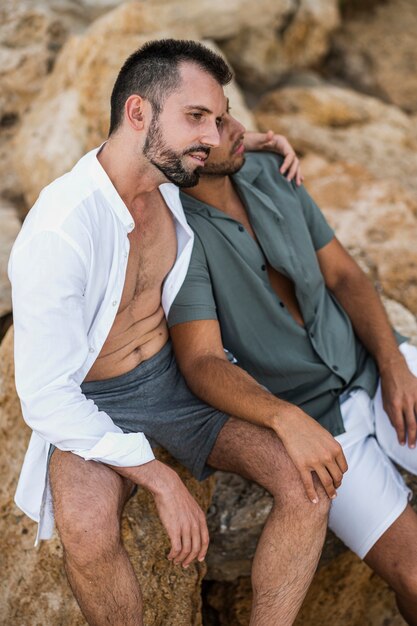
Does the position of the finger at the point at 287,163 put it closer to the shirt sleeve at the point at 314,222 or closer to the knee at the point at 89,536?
the shirt sleeve at the point at 314,222

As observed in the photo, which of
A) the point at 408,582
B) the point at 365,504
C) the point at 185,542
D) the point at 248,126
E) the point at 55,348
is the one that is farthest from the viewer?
the point at 248,126

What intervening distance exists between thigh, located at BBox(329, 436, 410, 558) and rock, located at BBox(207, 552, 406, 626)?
74cm

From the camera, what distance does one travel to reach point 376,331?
12.5 feet

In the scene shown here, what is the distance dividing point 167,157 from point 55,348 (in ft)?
2.53

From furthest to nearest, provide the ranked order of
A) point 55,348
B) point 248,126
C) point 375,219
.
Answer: point 248,126 < point 375,219 < point 55,348

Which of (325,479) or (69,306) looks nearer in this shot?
(69,306)

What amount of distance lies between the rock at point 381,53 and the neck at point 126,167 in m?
5.51

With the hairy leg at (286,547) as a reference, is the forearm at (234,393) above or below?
above

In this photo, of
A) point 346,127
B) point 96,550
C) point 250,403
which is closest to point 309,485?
point 250,403

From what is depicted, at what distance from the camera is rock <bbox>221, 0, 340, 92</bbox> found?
7.48 m

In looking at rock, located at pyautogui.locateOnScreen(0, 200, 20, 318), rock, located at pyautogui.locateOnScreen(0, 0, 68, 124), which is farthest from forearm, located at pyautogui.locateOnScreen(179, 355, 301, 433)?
rock, located at pyautogui.locateOnScreen(0, 0, 68, 124)

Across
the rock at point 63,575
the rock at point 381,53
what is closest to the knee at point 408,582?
the rock at point 63,575

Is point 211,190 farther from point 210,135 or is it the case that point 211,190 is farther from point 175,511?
point 175,511

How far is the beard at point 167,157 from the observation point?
2.98 meters
